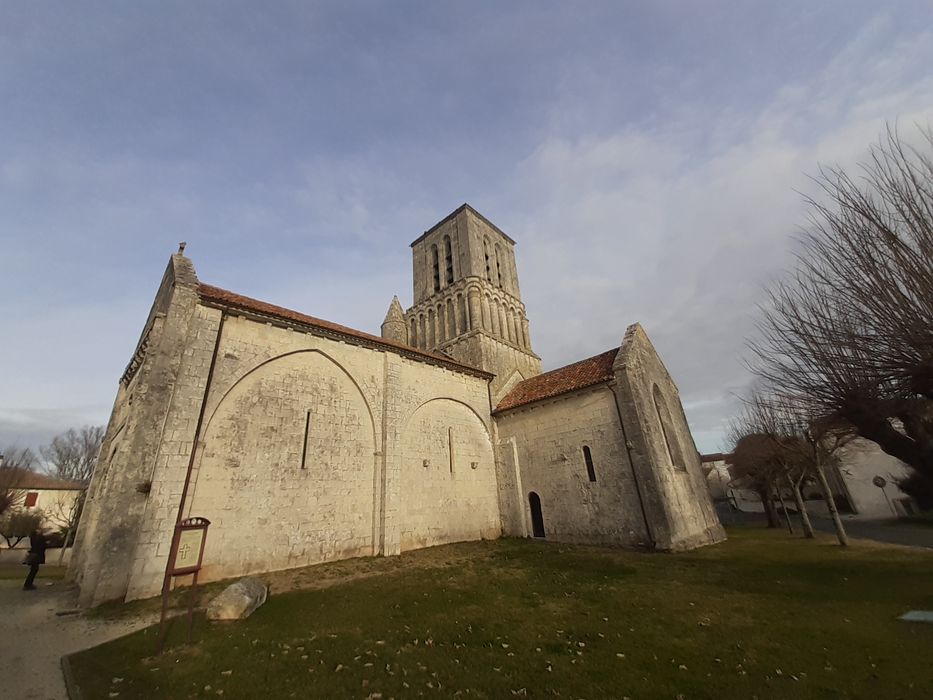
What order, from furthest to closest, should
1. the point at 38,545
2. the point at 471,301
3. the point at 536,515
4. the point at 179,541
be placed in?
the point at 471,301 < the point at 536,515 < the point at 38,545 < the point at 179,541

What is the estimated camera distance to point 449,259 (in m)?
29.6

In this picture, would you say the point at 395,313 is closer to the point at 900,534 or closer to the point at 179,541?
the point at 179,541

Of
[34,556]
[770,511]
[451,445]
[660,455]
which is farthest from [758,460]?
[34,556]

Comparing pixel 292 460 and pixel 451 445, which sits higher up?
pixel 451 445

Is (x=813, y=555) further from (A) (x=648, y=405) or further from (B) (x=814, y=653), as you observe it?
(B) (x=814, y=653)

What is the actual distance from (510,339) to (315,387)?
15805 millimetres

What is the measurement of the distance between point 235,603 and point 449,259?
25160 millimetres

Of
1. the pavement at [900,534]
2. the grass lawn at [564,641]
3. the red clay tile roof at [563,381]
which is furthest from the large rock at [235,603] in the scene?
the pavement at [900,534]

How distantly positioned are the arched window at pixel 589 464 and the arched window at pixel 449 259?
16367mm

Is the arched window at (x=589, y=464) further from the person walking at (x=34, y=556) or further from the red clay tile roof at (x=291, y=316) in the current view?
the person walking at (x=34, y=556)

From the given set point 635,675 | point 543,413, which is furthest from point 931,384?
point 543,413

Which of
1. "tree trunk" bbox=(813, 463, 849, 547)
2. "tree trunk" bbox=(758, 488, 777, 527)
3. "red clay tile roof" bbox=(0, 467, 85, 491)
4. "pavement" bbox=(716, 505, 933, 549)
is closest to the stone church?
"tree trunk" bbox=(813, 463, 849, 547)

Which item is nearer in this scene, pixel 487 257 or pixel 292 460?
pixel 292 460

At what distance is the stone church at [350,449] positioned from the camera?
36.2ft
